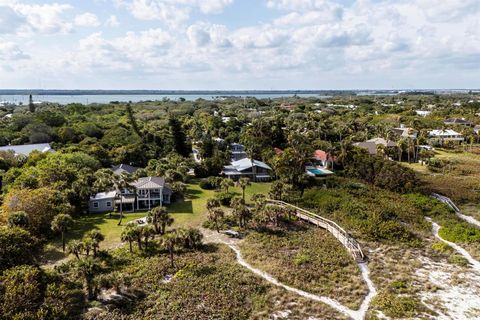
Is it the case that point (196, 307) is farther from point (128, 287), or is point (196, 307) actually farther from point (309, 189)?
point (309, 189)

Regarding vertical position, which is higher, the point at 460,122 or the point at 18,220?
the point at 460,122

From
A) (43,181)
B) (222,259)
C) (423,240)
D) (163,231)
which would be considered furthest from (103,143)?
(423,240)

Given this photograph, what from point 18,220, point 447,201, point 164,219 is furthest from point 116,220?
point 447,201

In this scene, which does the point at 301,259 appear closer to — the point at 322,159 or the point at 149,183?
the point at 149,183

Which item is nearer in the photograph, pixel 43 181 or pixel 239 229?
pixel 239 229

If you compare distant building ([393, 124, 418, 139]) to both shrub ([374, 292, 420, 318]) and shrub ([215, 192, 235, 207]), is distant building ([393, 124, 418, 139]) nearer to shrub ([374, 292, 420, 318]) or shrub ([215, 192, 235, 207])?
shrub ([215, 192, 235, 207])

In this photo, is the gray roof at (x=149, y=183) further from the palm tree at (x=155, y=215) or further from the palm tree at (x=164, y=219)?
the palm tree at (x=164, y=219)
